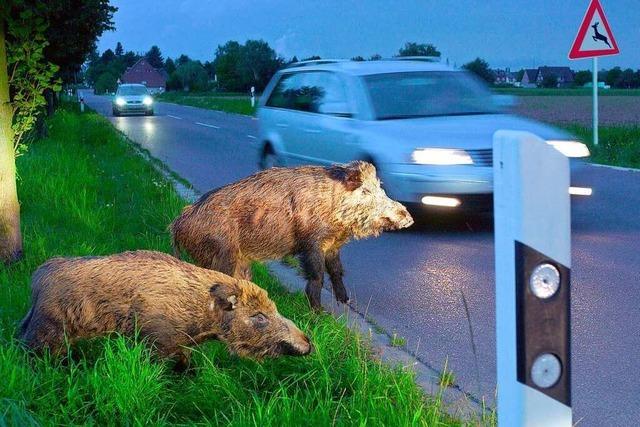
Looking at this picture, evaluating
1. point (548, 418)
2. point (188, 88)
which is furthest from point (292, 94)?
point (188, 88)

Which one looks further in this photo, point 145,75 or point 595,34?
point 145,75

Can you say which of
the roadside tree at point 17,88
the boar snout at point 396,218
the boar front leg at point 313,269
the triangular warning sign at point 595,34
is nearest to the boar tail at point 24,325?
the boar front leg at point 313,269

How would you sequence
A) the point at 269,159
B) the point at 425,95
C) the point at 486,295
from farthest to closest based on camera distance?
the point at 269,159, the point at 425,95, the point at 486,295

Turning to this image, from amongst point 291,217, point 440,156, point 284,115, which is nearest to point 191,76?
point 284,115

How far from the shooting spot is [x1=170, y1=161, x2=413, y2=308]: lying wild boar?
638 cm

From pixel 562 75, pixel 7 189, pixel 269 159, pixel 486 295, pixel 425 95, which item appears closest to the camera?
pixel 486 295

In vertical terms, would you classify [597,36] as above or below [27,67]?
above

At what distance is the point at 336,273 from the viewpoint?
7.02 m

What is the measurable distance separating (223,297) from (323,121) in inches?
298

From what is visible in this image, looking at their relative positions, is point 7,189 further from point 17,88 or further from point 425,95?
point 425,95

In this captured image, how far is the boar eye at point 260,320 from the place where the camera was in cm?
457

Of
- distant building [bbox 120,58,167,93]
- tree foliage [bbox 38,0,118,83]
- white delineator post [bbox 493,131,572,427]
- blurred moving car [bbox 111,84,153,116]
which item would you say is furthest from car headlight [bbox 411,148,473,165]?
distant building [bbox 120,58,167,93]

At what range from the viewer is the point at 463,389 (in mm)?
5254

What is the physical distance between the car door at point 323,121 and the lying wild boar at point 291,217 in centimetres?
446
